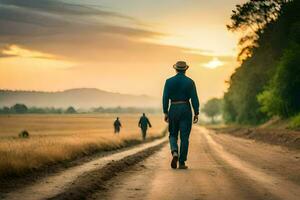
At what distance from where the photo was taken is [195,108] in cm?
A: 1414

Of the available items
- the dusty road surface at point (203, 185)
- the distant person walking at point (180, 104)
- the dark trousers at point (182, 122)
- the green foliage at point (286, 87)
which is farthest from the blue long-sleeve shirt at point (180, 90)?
the green foliage at point (286, 87)

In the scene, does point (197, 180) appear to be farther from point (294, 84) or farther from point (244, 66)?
point (244, 66)

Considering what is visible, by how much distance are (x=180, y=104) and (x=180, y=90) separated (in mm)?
349

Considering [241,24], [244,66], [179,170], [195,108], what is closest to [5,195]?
[179,170]

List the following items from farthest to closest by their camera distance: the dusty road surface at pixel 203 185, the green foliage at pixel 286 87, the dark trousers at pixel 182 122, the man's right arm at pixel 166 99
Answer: the green foliage at pixel 286 87 < the man's right arm at pixel 166 99 < the dark trousers at pixel 182 122 < the dusty road surface at pixel 203 185

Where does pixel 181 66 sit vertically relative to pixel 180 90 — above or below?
above

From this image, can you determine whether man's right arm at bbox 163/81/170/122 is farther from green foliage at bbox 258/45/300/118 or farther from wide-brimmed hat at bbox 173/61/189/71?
green foliage at bbox 258/45/300/118

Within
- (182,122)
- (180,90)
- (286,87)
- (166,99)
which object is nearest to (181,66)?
(180,90)

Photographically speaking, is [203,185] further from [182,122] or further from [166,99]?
[166,99]

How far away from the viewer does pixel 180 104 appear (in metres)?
14.0

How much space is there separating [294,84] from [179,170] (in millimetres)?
40223

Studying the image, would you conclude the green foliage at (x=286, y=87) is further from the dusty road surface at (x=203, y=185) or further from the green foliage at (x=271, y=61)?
the dusty road surface at (x=203, y=185)

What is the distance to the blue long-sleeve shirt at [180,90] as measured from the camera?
14.0 metres

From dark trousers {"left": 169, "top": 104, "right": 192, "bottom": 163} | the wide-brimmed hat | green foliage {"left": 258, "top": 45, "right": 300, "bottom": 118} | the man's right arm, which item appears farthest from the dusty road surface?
green foliage {"left": 258, "top": 45, "right": 300, "bottom": 118}
